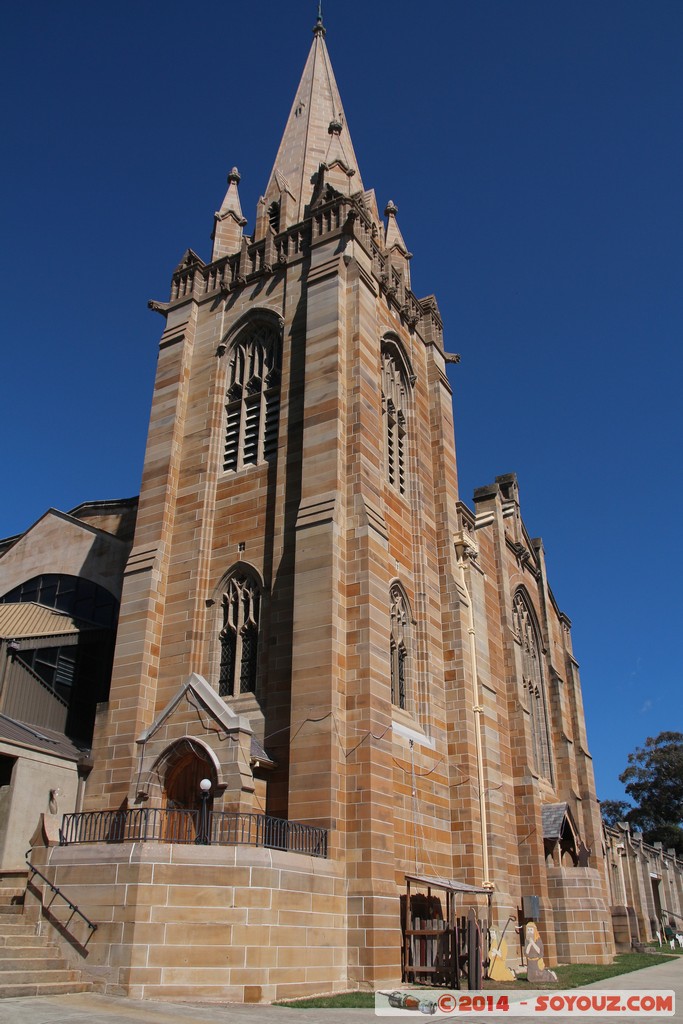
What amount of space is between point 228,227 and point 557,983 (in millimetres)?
27227

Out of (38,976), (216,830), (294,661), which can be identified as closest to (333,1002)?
(216,830)

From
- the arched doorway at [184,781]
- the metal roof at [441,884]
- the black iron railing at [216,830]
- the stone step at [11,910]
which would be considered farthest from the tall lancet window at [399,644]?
the stone step at [11,910]

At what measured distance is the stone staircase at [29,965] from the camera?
41.8ft

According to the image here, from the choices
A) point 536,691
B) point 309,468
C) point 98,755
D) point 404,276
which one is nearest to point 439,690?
point 309,468

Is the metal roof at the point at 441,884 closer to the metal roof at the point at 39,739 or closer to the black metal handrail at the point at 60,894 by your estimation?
the black metal handrail at the point at 60,894

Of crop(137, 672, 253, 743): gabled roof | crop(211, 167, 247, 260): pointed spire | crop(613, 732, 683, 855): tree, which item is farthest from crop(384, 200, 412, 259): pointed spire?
crop(613, 732, 683, 855): tree

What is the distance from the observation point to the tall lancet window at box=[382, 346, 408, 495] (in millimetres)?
27328

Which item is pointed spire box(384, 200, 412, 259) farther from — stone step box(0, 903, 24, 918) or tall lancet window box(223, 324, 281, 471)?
stone step box(0, 903, 24, 918)

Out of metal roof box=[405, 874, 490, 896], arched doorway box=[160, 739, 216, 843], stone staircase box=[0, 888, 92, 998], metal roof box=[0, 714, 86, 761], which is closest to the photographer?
stone staircase box=[0, 888, 92, 998]

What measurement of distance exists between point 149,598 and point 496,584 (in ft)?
51.3

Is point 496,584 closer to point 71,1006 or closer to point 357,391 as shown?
point 357,391

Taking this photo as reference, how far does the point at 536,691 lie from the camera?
123 feet

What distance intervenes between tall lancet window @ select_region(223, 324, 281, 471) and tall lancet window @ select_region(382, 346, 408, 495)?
3713mm

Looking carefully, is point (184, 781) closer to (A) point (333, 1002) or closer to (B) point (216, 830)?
(B) point (216, 830)
